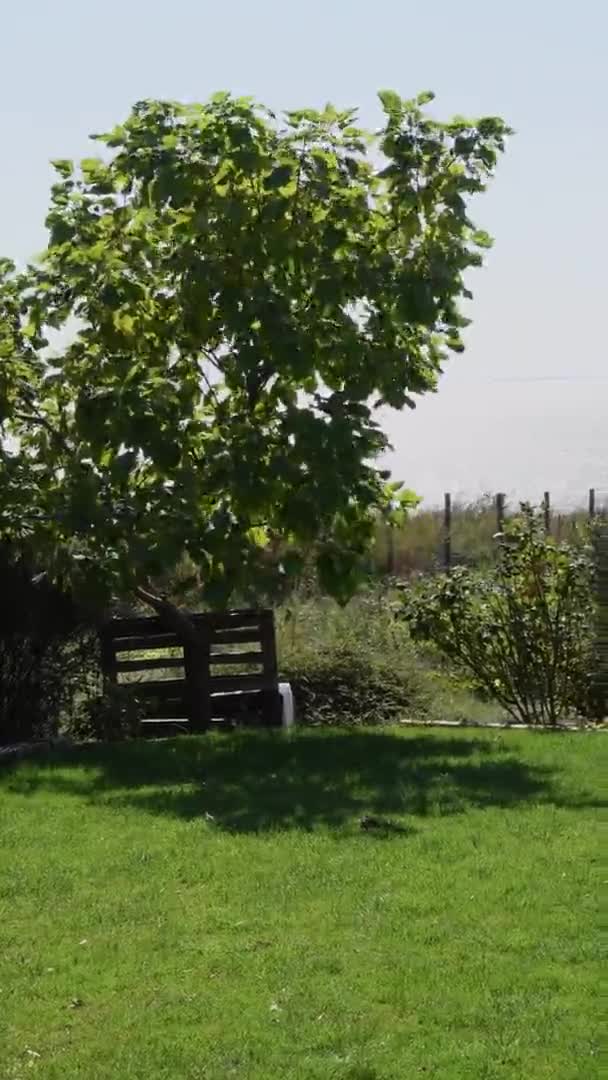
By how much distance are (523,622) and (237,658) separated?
2.62m

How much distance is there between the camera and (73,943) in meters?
7.19

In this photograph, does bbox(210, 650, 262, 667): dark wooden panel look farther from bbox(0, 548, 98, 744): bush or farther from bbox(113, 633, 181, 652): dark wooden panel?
bbox(0, 548, 98, 744): bush

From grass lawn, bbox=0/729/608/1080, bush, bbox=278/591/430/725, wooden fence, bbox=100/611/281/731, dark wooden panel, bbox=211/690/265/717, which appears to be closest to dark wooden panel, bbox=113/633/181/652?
wooden fence, bbox=100/611/281/731

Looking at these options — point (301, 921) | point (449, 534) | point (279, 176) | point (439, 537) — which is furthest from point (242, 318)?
point (439, 537)

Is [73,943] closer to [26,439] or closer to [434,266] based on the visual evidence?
[434,266]

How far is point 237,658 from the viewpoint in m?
15.2

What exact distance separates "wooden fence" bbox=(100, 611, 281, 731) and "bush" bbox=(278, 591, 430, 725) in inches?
37.8

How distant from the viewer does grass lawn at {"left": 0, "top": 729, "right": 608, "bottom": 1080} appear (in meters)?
5.70

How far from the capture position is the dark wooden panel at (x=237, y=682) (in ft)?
50.0

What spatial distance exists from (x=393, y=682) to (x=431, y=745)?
144 inches

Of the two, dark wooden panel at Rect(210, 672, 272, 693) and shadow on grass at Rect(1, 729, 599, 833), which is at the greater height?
dark wooden panel at Rect(210, 672, 272, 693)

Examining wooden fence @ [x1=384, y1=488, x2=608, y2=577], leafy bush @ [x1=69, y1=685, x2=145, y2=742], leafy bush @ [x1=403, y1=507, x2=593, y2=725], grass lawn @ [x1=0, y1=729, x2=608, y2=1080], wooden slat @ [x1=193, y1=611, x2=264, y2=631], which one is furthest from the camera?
wooden fence @ [x1=384, y1=488, x2=608, y2=577]

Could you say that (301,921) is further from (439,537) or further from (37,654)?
(439,537)

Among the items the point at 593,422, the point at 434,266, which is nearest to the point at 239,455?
the point at 434,266
